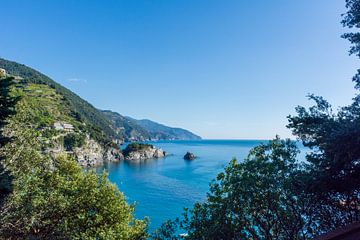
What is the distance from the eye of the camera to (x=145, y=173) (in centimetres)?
12144

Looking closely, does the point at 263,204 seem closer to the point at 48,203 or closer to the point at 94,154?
the point at 48,203

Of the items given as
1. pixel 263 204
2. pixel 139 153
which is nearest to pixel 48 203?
pixel 263 204

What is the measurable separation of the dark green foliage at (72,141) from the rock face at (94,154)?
272 cm

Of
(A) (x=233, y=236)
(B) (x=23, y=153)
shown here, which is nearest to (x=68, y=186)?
(B) (x=23, y=153)

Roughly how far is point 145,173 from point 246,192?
355ft

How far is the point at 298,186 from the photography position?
1358cm

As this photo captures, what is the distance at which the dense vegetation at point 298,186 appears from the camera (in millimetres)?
11117

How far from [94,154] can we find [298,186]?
152 metres

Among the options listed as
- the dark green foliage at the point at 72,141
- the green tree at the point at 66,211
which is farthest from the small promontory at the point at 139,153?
the green tree at the point at 66,211

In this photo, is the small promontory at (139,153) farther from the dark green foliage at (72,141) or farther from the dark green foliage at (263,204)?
the dark green foliage at (263,204)

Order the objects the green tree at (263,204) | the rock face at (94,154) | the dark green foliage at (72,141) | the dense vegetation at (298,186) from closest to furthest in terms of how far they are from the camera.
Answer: the dense vegetation at (298,186)
the green tree at (263,204)
the rock face at (94,154)
the dark green foliage at (72,141)

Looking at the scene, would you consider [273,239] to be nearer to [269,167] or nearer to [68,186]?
[269,167]

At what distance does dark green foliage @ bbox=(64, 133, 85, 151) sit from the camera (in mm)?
144938

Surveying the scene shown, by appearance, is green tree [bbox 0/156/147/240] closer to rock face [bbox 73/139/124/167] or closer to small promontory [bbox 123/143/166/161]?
rock face [bbox 73/139/124/167]
